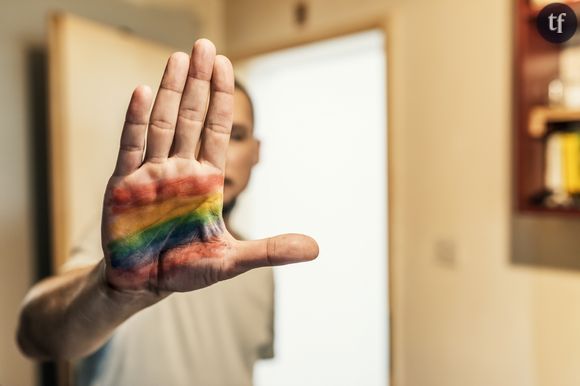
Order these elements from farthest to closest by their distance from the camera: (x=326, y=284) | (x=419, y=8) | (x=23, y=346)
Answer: (x=419, y=8) < (x=23, y=346) < (x=326, y=284)

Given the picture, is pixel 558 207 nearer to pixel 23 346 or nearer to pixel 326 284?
pixel 326 284

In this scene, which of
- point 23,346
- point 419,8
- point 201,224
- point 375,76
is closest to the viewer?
point 201,224

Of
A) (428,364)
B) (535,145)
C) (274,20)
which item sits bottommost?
(428,364)

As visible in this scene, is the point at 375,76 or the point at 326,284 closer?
the point at 326,284

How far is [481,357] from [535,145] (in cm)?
58

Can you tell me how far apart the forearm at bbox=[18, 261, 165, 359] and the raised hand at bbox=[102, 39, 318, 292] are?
66mm

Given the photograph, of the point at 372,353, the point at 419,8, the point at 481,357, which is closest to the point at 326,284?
the point at 372,353

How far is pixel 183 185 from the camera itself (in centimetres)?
37

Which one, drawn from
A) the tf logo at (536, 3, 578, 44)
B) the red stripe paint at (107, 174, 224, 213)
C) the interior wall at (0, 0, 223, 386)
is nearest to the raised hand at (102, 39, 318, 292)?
the red stripe paint at (107, 174, 224, 213)

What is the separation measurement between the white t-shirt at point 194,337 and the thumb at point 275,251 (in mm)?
60

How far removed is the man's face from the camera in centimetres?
44

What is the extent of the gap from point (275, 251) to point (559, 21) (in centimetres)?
29

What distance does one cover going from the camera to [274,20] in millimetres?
1021

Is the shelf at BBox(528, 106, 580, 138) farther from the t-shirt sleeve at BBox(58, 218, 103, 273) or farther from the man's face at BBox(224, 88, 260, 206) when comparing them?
the t-shirt sleeve at BBox(58, 218, 103, 273)
